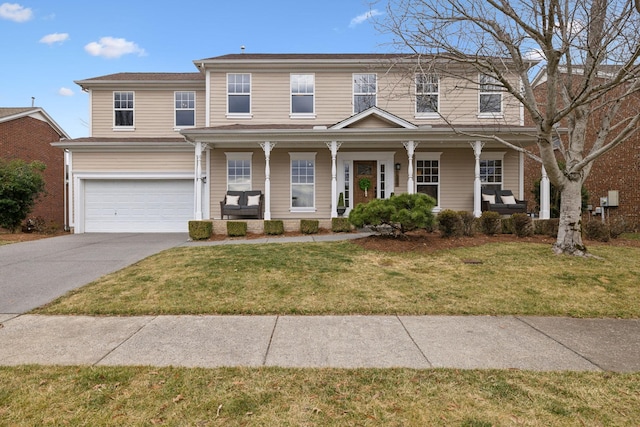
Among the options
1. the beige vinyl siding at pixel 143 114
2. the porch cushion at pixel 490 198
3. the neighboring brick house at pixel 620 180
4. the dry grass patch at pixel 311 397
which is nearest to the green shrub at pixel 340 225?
the porch cushion at pixel 490 198

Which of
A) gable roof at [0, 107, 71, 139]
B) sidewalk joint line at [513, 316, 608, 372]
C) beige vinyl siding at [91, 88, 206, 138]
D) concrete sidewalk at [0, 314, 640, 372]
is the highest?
gable roof at [0, 107, 71, 139]

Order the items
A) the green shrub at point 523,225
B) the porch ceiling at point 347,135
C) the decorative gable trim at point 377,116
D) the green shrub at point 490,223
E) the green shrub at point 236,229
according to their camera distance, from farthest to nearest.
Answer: the decorative gable trim at point 377,116
the porch ceiling at point 347,135
the green shrub at point 236,229
the green shrub at point 490,223
the green shrub at point 523,225

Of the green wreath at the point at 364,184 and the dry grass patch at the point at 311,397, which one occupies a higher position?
the green wreath at the point at 364,184

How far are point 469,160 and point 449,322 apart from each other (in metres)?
11.1

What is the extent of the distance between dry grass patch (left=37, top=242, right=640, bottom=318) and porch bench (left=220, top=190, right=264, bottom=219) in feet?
14.1

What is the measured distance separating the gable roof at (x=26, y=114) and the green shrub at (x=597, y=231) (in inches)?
979

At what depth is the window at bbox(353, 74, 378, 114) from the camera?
13719 mm

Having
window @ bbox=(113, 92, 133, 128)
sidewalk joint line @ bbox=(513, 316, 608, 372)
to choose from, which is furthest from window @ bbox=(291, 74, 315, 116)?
sidewalk joint line @ bbox=(513, 316, 608, 372)

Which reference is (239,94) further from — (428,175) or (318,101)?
(428,175)

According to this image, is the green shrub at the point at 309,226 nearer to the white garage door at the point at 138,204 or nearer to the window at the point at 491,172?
the white garage door at the point at 138,204

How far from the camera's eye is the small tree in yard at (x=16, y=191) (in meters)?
12.2

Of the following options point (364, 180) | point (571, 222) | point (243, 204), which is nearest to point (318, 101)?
point (364, 180)

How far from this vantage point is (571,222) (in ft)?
24.7

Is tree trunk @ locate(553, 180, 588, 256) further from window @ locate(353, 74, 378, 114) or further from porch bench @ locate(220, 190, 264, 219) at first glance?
porch bench @ locate(220, 190, 264, 219)
